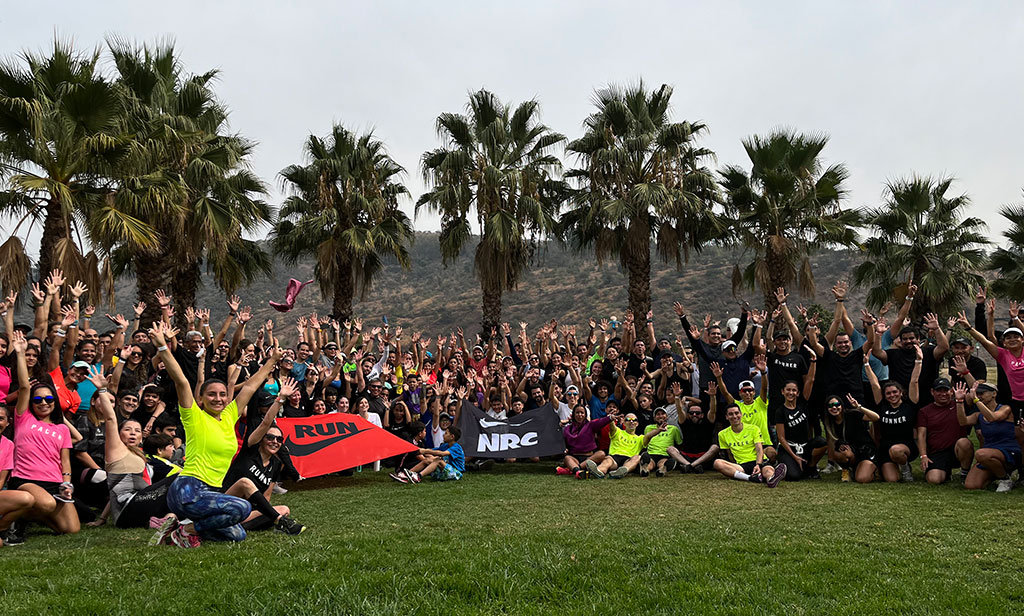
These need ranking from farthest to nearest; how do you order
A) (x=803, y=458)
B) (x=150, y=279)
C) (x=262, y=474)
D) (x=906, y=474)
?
(x=150, y=279)
(x=803, y=458)
(x=906, y=474)
(x=262, y=474)

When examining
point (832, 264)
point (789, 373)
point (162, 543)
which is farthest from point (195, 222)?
point (832, 264)

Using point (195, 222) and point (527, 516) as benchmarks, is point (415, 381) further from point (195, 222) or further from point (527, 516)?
point (195, 222)

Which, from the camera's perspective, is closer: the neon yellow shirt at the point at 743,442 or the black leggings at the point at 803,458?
the black leggings at the point at 803,458

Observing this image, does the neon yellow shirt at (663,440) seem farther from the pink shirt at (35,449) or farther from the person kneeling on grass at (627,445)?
the pink shirt at (35,449)

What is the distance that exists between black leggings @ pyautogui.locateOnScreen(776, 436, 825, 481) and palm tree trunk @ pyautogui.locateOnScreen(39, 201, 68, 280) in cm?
1296

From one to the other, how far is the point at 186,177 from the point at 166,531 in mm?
12941

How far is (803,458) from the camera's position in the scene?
10.5m

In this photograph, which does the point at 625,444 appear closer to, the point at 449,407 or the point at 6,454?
the point at 449,407

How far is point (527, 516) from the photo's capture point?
25.2 ft

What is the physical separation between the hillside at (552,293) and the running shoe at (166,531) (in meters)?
44.3

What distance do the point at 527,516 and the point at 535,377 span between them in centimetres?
643

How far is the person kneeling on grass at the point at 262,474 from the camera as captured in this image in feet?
22.0

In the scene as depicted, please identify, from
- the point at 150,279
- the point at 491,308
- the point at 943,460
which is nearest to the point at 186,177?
the point at 150,279

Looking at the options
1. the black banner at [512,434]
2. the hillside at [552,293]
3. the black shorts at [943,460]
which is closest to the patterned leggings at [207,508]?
the black banner at [512,434]
